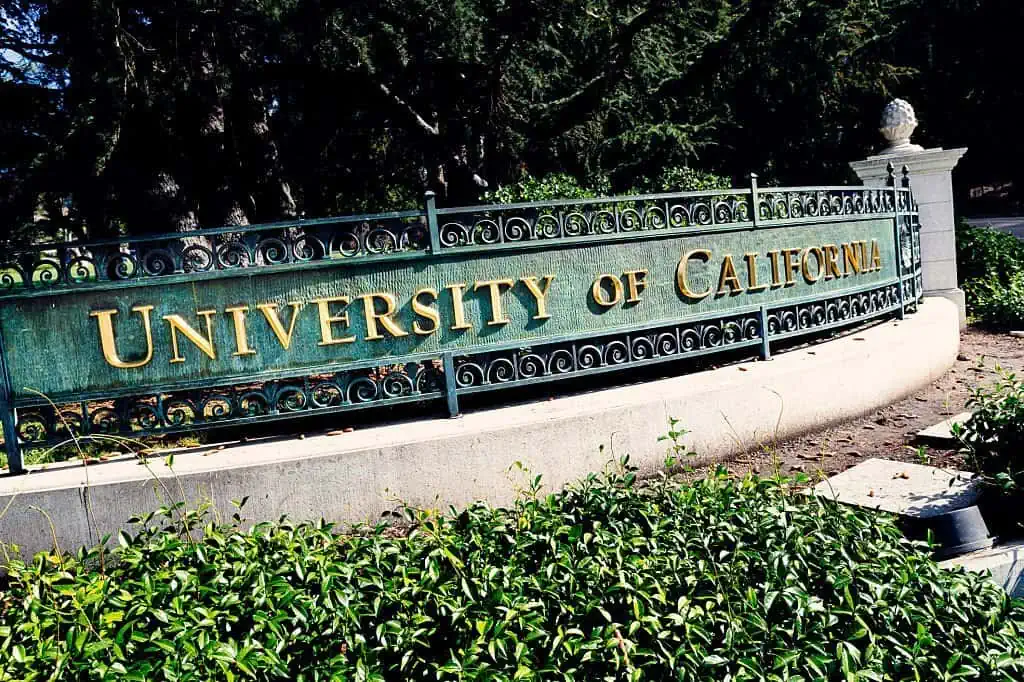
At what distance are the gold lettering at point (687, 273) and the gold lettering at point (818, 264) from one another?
1073 millimetres

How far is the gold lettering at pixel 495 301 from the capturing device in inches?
198

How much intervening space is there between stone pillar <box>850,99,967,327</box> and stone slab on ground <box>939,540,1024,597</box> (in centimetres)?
633

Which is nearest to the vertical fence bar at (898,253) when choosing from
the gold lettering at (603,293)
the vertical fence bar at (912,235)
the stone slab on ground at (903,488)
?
the vertical fence bar at (912,235)

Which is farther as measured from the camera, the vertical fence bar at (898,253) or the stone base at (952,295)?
the stone base at (952,295)

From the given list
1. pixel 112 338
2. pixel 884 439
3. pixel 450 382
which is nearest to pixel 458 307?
pixel 450 382

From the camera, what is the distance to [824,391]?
5.93m

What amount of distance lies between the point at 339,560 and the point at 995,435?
3325 millimetres

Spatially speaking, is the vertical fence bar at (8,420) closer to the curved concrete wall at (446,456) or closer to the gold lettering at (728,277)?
the curved concrete wall at (446,456)

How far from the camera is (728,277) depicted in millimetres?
5934

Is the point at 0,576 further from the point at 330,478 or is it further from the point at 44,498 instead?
the point at 330,478

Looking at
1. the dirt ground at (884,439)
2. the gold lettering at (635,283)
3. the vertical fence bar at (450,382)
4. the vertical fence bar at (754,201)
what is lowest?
the dirt ground at (884,439)

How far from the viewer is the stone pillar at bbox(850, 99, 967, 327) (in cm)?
910

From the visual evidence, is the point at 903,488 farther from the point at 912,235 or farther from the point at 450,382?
the point at 912,235

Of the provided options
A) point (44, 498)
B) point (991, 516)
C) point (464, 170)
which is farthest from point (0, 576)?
point (464, 170)
